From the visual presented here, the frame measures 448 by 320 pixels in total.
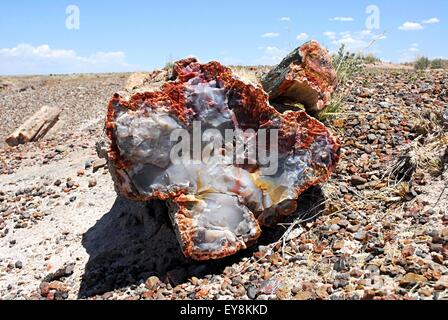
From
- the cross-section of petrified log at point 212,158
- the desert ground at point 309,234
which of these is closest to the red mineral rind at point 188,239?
the cross-section of petrified log at point 212,158

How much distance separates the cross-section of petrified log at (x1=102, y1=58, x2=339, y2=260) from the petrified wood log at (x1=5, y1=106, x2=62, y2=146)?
21.3 ft

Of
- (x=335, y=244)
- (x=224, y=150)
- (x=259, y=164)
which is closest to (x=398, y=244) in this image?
(x=335, y=244)

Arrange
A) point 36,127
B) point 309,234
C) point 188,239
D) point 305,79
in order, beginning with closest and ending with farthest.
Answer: point 188,239 → point 309,234 → point 305,79 → point 36,127

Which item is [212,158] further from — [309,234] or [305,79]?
[305,79]

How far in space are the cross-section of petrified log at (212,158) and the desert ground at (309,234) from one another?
10.8 inches

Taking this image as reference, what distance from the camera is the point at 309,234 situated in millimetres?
4121

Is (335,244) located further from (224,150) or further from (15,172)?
(15,172)

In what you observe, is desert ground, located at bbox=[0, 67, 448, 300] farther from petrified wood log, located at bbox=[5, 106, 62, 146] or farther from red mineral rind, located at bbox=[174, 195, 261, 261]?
petrified wood log, located at bbox=[5, 106, 62, 146]

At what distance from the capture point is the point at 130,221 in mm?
4852

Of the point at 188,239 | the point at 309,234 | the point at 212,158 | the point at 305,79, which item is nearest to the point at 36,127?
the point at 305,79

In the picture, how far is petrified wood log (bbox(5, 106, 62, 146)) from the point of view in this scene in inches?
386

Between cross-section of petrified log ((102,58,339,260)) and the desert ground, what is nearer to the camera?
the desert ground

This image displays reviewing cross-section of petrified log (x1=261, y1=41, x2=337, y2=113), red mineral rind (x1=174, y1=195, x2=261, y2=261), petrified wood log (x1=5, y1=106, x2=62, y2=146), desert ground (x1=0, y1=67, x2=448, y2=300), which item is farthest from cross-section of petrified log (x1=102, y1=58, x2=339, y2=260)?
petrified wood log (x1=5, y1=106, x2=62, y2=146)

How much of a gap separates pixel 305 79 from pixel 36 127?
276 inches
